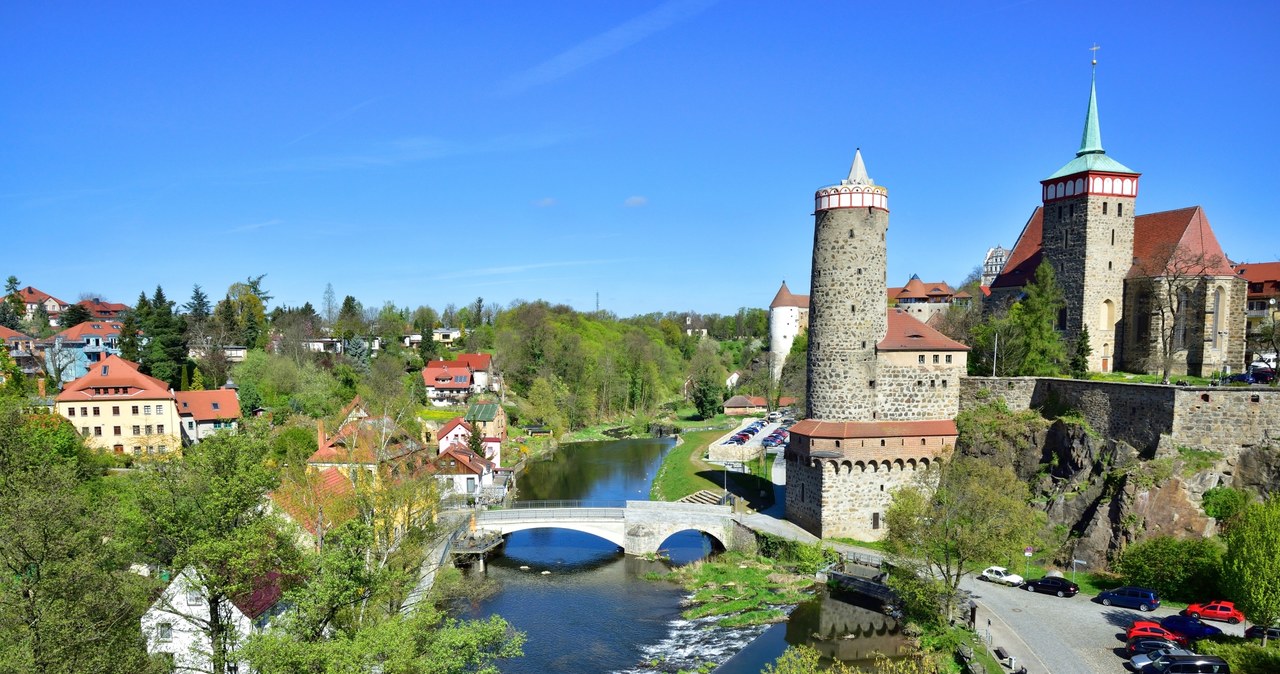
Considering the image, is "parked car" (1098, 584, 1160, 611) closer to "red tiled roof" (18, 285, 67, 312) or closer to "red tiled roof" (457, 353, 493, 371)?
"red tiled roof" (457, 353, 493, 371)

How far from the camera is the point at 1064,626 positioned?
24.6 metres

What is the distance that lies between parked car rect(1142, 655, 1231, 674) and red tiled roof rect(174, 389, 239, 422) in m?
52.6

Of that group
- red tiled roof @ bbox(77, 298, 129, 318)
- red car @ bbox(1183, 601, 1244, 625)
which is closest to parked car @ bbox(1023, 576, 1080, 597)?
red car @ bbox(1183, 601, 1244, 625)

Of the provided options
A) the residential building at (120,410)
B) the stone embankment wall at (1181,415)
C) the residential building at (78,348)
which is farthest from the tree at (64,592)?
the residential building at (78,348)

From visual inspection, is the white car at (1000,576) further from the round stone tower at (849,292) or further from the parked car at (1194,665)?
the round stone tower at (849,292)

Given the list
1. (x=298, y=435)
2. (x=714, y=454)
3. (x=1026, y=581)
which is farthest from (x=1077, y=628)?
(x=298, y=435)

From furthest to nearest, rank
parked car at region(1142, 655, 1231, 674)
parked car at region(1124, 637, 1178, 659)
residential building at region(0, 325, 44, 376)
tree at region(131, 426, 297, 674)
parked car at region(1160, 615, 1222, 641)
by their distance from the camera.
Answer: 1. residential building at region(0, 325, 44, 376)
2. parked car at region(1160, 615, 1222, 641)
3. parked car at region(1124, 637, 1178, 659)
4. parked car at region(1142, 655, 1231, 674)
5. tree at region(131, 426, 297, 674)

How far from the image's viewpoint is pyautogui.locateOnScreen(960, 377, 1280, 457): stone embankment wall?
28812 mm

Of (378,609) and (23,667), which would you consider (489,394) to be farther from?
(23,667)

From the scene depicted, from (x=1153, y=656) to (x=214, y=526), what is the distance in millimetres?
24193

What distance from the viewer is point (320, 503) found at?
27672mm

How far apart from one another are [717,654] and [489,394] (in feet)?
198

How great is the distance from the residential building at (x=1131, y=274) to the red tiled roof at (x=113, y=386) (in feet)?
172

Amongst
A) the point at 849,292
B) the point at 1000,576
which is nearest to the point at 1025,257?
the point at 849,292
